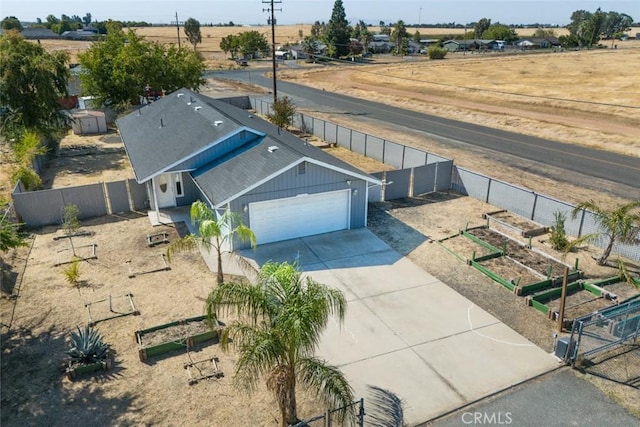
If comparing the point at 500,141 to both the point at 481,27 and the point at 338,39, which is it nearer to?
the point at 338,39

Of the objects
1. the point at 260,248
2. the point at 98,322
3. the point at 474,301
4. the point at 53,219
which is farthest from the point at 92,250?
the point at 474,301

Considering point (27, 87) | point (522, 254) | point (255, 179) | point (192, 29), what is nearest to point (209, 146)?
point (255, 179)

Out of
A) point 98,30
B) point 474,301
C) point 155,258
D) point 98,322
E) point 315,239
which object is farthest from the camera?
point 98,30

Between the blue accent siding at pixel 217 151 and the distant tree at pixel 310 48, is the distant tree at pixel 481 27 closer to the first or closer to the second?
the distant tree at pixel 310 48

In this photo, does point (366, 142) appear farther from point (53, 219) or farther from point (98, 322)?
point (98, 322)

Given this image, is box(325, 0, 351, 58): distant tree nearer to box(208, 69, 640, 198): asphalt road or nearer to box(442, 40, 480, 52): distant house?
box(442, 40, 480, 52): distant house
